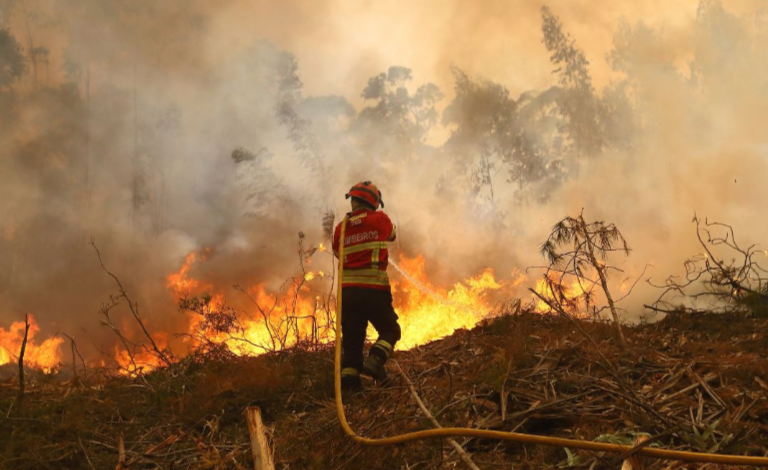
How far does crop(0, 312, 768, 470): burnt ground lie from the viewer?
3.08 metres

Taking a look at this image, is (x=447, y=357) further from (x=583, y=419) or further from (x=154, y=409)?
(x=154, y=409)

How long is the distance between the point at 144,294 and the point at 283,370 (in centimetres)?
2706

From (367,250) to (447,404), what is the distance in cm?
218

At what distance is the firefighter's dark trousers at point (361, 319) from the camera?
5164mm

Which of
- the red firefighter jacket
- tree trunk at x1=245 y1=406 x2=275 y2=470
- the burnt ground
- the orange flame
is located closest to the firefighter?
the red firefighter jacket

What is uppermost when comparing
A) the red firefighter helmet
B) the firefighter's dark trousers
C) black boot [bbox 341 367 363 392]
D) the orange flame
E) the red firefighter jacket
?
the orange flame

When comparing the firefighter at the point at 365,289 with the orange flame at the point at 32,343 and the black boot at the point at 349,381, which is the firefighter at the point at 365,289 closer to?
the black boot at the point at 349,381

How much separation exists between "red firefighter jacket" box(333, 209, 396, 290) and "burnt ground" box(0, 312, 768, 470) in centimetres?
115

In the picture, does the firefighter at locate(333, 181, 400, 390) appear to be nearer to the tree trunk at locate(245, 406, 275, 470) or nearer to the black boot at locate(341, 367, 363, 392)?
the black boot at locate(341, 367, 363, 392)

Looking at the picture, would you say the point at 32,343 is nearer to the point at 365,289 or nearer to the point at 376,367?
the point at 365,289

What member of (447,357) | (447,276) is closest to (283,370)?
(447,357)

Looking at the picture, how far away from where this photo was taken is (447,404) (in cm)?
354

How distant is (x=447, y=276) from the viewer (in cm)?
2205

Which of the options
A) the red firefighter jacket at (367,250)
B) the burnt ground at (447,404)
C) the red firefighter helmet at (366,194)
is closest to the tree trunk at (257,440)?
the burnt ground at (447,404)
